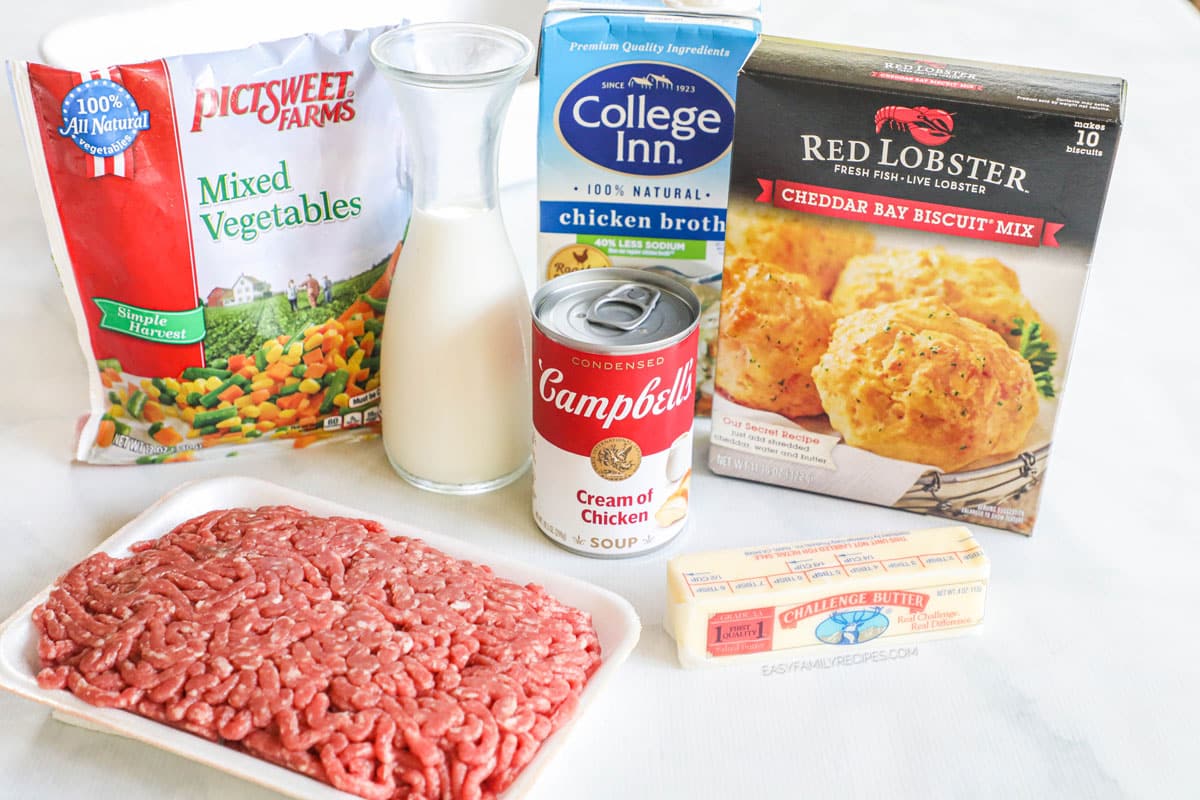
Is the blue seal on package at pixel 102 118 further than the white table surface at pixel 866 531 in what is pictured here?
Yes

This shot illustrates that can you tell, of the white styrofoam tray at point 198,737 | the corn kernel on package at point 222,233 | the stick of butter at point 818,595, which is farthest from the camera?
the corn kernel on package at point 222,233

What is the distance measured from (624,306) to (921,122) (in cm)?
28

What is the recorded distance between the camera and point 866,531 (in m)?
1.11

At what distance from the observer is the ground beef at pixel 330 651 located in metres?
0.80

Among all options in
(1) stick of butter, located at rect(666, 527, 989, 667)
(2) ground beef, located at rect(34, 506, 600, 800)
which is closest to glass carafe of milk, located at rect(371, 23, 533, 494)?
(2) ground beef, located at rect(34, 506, 600, 800)

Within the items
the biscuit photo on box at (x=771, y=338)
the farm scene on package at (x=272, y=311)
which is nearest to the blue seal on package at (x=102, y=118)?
the farm scene on package at (x=272, y=311)

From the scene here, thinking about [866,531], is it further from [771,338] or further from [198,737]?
[198,737]

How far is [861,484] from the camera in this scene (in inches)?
44.7

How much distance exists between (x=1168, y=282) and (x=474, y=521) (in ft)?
3.04

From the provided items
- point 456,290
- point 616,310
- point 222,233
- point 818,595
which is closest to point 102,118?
point 222,233

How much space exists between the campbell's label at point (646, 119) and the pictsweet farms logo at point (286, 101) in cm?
20

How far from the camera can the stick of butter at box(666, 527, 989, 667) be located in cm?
93

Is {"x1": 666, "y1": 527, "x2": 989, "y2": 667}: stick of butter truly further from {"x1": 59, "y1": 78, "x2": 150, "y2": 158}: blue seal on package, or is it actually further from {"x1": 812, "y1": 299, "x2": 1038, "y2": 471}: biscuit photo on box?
{"x1": 59, "y1": 78, "x2": 150, "y2": 158}: blue seal on package

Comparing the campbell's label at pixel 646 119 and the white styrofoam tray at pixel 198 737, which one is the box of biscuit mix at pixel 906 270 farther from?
the white styrofoam tray at pixel 198 737
